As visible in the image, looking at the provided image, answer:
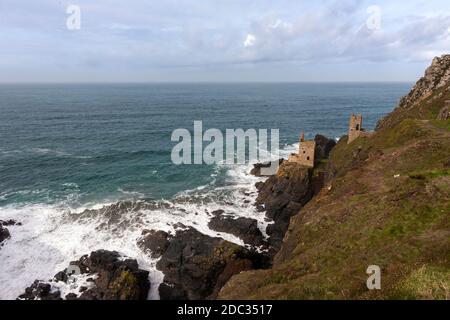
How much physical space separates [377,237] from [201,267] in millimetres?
19985

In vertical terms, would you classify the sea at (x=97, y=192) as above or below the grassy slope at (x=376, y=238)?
below

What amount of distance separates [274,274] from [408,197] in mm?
13102

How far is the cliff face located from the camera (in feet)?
57.3

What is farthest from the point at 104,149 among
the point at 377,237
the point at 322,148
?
the point at 377,237

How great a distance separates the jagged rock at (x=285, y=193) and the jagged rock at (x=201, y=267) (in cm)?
1131

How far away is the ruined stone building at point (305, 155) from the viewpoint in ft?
187

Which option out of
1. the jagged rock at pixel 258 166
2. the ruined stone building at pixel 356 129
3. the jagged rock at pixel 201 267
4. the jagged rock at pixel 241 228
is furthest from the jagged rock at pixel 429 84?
the jagged rock at pixel 201 267

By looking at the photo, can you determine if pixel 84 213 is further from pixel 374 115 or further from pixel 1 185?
pixel 374 115

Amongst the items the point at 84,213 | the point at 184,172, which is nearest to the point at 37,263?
the point at 84,213

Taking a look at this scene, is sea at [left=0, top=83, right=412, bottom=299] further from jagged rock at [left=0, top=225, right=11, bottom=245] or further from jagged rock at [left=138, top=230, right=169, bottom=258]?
jagged rock at [left=138, top=230, right=169, bottom=258]

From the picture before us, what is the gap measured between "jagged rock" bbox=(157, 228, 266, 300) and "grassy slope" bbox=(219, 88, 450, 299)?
285 inches

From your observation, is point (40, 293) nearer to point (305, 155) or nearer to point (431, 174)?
point (431, 174)

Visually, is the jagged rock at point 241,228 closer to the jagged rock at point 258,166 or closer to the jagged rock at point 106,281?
the jagged rock at point 106,281

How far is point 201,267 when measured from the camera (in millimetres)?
36500
